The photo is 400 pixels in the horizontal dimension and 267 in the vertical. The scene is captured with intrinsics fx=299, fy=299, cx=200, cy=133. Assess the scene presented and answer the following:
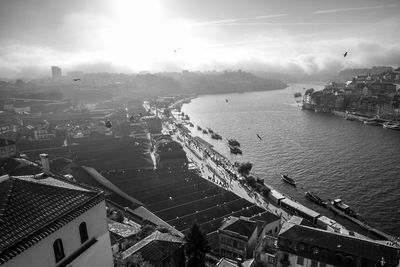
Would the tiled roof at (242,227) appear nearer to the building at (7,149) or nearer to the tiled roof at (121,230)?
the tiled roof at (121,230)

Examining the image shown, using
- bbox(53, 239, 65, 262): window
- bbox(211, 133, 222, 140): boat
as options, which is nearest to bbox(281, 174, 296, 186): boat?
bbox(211, 133, 222, 140): boat

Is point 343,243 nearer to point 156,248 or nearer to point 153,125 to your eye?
point 156,248

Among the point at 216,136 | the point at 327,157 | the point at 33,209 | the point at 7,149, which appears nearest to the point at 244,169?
the point at 327,157

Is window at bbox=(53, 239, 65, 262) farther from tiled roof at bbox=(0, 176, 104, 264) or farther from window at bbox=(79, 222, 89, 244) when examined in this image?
window at bbox=(79, 222, 89, 244)

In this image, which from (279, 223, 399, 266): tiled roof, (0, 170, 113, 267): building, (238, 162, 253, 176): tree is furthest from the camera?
(238, 162, 253, 176): tree

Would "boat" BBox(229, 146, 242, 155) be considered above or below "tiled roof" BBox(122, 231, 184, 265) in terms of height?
below

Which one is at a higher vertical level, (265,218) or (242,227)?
(242,227)
